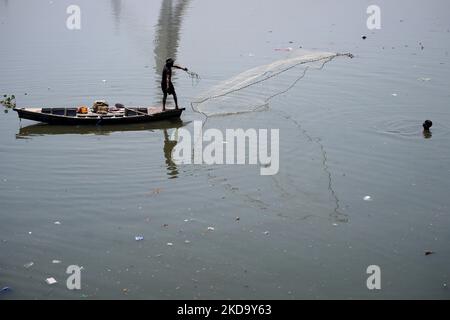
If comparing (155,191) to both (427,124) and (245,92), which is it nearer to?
(245,92)

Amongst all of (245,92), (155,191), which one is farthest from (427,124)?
(155,191)

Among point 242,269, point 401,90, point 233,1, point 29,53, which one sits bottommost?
point 242,269

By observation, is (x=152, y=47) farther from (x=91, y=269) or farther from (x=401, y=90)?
(x=91, y=269)

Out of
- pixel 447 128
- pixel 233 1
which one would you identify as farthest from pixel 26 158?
pixel 233 1

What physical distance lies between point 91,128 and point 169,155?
8.66 ft

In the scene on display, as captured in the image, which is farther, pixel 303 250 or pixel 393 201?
pixel 393 201

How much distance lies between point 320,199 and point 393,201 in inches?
51.8

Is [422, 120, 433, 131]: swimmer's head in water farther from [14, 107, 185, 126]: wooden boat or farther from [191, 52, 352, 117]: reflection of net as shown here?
[14, 107, 185, 126]: wooden boat

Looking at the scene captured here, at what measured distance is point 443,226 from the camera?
10.3 meters

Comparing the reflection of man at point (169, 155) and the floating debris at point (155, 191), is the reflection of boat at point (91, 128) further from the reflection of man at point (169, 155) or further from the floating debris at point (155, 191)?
the floating debris at point (155, 191)

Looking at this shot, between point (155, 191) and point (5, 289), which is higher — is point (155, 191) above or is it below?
above

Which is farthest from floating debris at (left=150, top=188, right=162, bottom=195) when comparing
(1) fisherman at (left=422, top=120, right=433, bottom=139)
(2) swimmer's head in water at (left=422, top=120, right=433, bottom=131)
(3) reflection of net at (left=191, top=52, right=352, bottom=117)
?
(2) swimmer's head in water at (left=422, top=120, right=433, bottom=131)

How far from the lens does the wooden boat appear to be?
49.4 ft

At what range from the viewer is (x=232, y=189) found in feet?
38.3
